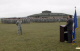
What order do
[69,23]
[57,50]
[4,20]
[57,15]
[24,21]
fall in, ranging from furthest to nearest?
1. [57,15]
2. [4,20]
3. [24,21]
4. [69,23]
5. [57,50]

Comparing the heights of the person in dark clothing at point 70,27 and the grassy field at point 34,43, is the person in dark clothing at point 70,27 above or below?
above

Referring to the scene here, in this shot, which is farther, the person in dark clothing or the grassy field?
the person in dark clothing

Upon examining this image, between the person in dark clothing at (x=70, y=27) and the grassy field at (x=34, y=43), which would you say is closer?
the grassy field at (x=34, y=43)

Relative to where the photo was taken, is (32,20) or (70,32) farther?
(32,20)

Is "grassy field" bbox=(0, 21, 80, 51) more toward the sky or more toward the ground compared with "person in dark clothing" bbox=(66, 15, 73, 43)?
more toward the ground

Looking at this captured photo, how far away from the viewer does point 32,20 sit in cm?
4753

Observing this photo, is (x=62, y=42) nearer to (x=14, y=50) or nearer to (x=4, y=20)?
(x=14, y=50)

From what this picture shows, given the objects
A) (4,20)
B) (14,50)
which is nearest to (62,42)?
(14,50)

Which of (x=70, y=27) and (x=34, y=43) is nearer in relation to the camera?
(x=70, y=27)

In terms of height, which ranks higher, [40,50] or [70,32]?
[70,32]

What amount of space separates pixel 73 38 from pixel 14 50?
425 cm

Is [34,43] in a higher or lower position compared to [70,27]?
lower

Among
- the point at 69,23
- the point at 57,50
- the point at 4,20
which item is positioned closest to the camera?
the point at 57,50

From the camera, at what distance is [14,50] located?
333 inches
